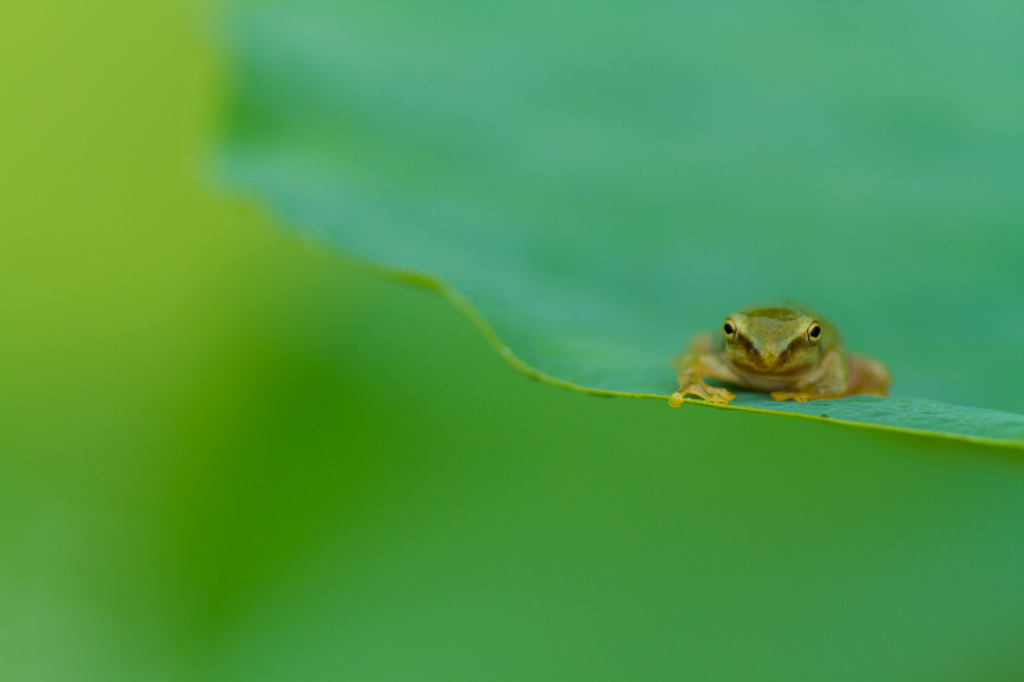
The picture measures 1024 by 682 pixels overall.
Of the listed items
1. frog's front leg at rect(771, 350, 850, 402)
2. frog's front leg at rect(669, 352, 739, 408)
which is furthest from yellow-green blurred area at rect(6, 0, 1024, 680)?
frog's front leg at rect(669, 352, 739, 408)

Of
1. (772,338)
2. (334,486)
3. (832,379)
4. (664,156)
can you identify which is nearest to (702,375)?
(772,338)

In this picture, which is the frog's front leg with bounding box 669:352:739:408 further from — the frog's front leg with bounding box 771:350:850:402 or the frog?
the frog's front leg with bounding box 771:350:850:402

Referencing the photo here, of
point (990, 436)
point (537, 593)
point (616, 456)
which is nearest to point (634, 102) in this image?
point (616, 456)

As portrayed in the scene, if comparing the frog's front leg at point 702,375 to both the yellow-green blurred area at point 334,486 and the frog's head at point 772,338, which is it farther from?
the yellow-green blurred area at point 334,486

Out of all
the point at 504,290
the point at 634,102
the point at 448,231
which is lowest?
the point at 504,290

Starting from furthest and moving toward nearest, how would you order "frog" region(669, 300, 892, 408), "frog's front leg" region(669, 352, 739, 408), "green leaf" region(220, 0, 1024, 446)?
1. "frog" region(669, 300, 892, 408)
2. "green leaf" region(220, 0, 1024, 446)
3. "frog's front leg" region(669, 352, 739, 408)

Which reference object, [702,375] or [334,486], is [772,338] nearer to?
[702,375]

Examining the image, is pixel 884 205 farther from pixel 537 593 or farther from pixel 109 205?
pixel 109 205
